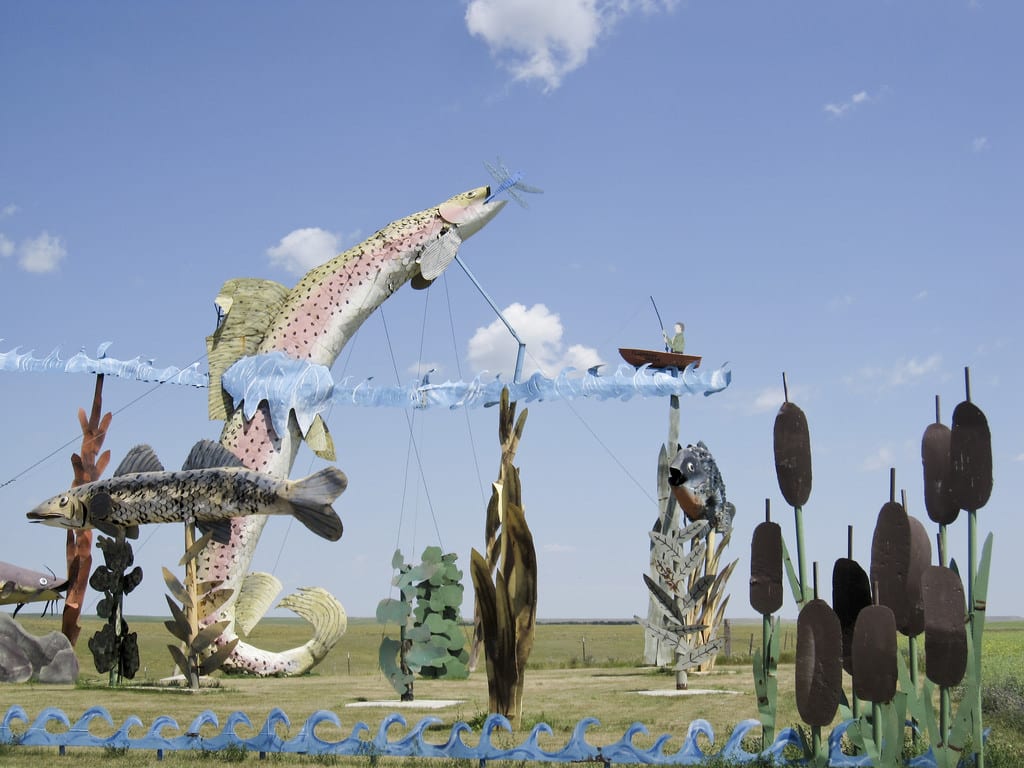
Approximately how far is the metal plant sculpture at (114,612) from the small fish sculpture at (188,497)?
8.13 feet

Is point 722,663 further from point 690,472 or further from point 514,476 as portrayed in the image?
point 514,476

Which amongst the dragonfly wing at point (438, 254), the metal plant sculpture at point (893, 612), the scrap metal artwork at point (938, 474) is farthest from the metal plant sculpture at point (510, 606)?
the dragonfly wing at point (438, 254)

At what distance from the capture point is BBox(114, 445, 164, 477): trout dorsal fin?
1083 centimetres

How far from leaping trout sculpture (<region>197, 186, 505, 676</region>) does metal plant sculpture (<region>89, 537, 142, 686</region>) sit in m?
1.23

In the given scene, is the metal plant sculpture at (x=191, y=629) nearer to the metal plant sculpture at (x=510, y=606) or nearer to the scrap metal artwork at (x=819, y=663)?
the metal plant sculpture at (x=510, y=606)

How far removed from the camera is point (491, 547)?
9.90 m

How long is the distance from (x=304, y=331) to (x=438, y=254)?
2.15 meters

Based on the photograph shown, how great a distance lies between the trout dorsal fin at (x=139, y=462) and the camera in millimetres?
10828

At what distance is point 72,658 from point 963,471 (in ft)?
39.3

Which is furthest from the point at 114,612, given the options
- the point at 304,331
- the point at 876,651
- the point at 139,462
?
the point at 876,651

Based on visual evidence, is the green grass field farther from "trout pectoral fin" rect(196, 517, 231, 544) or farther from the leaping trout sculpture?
"trout pectoral fin" rect(196, 517, 231, 544)

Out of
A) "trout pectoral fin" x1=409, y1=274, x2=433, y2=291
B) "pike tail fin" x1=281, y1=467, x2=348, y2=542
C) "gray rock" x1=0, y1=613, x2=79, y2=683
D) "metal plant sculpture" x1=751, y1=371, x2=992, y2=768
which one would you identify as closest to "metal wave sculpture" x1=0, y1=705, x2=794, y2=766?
"metal plant sculpture" x1=751, y1=371, x2=992, y2=768

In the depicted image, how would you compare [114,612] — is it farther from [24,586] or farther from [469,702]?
[469,702]

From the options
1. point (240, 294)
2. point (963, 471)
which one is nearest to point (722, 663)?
point (240, 294)
